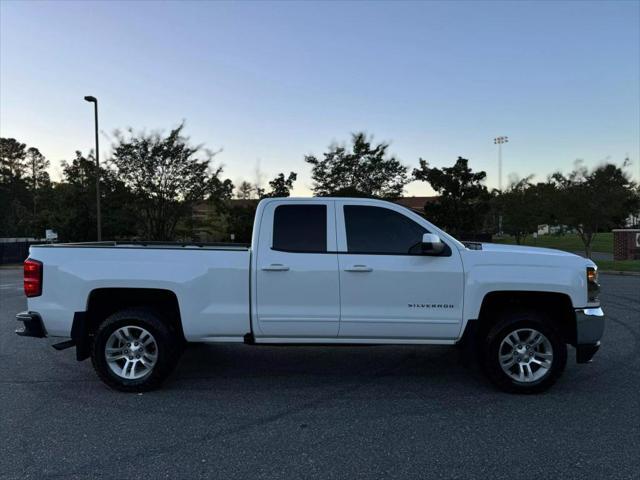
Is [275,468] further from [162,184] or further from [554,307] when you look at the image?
[162,184]

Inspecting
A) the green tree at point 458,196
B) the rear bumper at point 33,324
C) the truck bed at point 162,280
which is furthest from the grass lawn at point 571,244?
the rear bumper at point 33,324

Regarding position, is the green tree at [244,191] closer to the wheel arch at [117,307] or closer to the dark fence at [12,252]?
the dark fence at [12,252]

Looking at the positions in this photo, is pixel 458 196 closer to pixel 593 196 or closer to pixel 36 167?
pixel 593 196

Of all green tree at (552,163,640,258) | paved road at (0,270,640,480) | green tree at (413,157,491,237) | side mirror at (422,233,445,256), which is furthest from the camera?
green tree at (413,157,491,237)

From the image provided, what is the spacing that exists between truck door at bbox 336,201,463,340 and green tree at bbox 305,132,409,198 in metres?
31.3

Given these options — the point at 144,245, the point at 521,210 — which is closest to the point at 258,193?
the point at 521,210

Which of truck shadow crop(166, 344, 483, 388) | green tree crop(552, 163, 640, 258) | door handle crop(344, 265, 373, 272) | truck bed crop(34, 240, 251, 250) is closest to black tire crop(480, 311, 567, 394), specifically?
truck shadow crop(166, 344, 483, 388)

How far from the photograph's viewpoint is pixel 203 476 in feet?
10.2

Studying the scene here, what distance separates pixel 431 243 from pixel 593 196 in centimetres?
1946

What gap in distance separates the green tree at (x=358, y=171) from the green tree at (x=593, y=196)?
16142 millimetres

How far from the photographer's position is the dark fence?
93.3 ft

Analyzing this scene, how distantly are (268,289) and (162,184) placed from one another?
24442 mm

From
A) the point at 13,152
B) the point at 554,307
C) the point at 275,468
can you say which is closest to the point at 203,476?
the point at 275,468

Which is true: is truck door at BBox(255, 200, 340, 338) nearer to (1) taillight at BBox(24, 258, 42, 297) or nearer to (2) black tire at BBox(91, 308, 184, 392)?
(2) black tire at BBox(91, 308, 184, 392)
